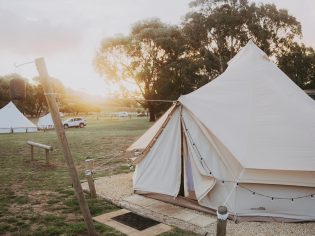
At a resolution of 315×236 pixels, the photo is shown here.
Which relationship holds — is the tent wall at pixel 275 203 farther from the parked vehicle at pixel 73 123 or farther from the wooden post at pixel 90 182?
the parked vehicle at pixel 73 123

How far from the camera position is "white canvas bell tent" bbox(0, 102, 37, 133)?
1214 inches

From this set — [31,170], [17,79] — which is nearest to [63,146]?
[17,79]

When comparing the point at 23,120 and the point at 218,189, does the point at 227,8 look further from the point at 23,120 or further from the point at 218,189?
the point at 218,189

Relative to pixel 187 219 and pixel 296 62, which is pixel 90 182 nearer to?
pixel 187 219

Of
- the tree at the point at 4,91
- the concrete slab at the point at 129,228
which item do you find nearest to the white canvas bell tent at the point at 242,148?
the concrete slab at the point at 129,228

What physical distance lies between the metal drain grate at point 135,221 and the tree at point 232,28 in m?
26.4

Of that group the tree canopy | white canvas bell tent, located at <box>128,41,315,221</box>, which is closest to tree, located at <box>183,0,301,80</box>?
the tree canopy

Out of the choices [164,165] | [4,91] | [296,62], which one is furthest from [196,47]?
[4,91]

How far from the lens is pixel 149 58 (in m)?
38.1

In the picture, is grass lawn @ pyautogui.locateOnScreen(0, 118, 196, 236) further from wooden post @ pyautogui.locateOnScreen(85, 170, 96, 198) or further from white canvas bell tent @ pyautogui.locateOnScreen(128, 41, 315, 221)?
white canvas bell tent @ pyautogui.locateOnScreen(128, 41, 315, 221)

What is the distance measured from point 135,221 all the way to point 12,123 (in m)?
28.3

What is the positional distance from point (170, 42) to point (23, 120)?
17.4 meters

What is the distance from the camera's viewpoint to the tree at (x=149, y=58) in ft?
118

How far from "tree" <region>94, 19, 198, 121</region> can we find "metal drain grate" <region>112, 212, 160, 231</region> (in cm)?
2915
